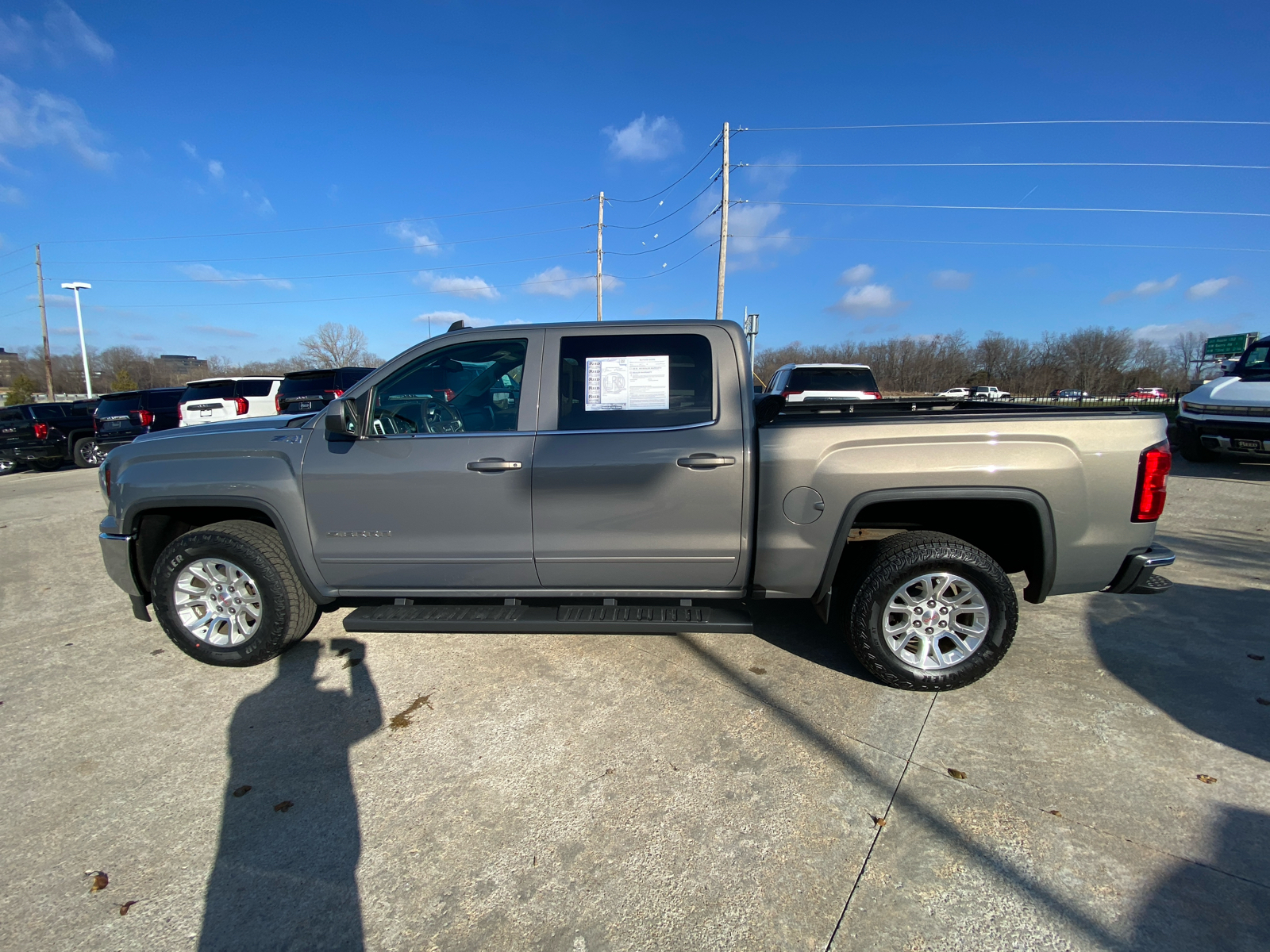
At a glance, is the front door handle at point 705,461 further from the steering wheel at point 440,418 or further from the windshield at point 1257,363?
the windshield at point 1257,363

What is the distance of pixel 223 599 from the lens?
345 cm

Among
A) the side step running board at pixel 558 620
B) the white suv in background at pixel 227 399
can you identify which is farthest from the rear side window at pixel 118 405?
the side step running board at pixel 558 620

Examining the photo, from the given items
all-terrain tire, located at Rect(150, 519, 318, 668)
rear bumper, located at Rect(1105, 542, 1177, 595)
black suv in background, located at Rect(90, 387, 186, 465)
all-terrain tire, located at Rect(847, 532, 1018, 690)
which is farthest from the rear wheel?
rear bumper, located at Rect(1105, 542, 1177, 595)

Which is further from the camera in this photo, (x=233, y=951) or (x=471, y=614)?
(x=471, y=614)

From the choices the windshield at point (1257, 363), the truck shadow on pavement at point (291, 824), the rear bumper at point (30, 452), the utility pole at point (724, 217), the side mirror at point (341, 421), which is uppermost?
the utility pole at point (724, 217)

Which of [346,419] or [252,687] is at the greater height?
[346,419]

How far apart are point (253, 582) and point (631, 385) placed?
7.81 ft

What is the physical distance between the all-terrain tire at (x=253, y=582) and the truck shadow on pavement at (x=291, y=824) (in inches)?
10.8

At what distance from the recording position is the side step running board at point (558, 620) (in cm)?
313

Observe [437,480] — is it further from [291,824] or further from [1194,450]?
[1194,450]

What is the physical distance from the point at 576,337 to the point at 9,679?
12.3 feet

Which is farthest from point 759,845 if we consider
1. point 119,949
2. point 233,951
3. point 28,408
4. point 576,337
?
point 28,408

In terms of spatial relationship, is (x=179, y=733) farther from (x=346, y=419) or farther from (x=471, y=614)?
(x=346, y=419)

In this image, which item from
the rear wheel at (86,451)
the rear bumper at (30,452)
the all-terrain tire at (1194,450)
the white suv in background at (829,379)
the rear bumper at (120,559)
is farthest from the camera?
the rear wheel at (86,451)
